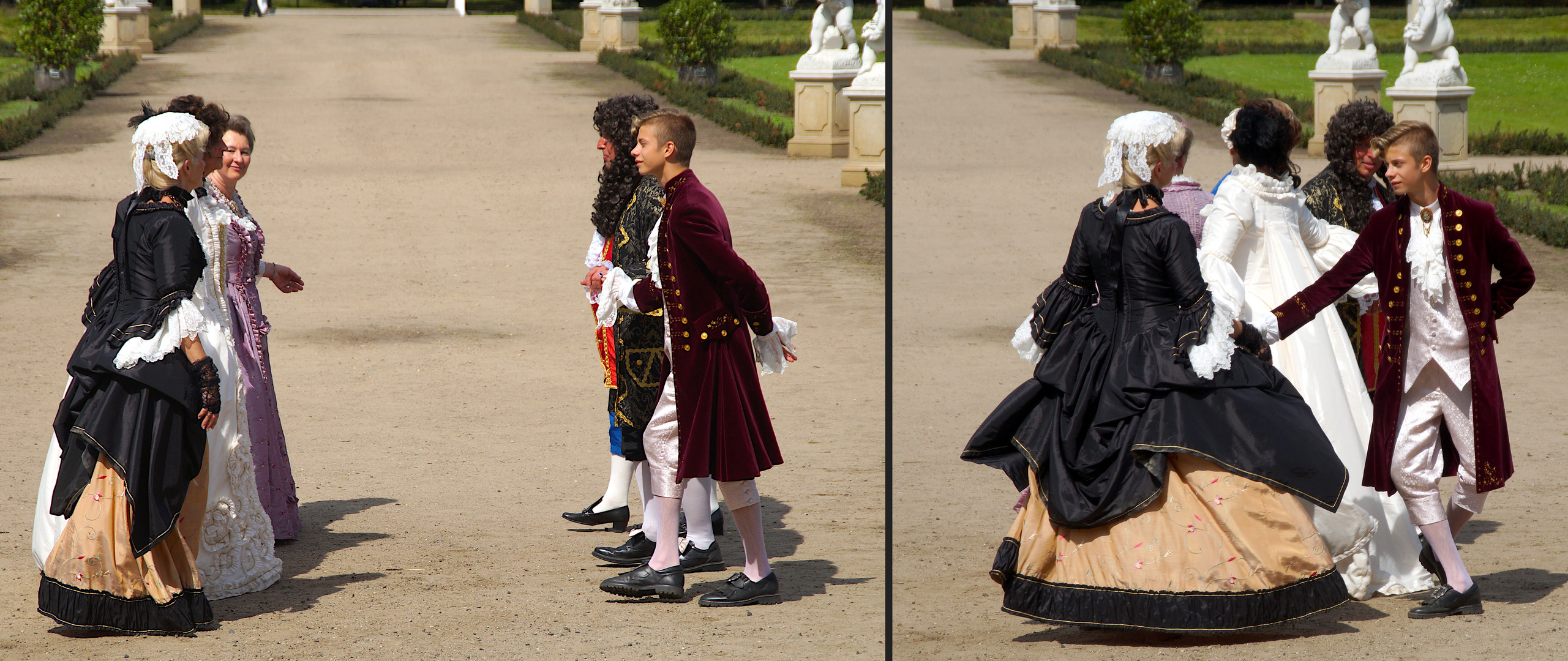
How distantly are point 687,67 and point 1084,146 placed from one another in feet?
25.6

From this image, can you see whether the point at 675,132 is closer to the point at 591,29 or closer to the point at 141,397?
the point at 141,397

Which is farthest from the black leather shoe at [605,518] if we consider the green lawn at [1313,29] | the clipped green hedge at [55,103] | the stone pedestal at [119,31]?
the stone pedestal at [119,31]

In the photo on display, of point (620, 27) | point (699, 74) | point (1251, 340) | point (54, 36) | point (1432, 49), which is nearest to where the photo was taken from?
point (1251, 340)

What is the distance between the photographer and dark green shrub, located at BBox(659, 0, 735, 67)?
75.4 ft

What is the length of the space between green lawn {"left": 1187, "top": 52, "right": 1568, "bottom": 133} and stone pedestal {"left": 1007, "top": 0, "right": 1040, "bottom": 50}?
309 cm

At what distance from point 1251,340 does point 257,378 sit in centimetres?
324

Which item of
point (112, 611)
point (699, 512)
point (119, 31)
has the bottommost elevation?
point (112, 611)

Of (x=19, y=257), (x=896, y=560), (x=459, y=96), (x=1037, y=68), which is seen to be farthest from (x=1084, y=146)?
(x=896, y=560)

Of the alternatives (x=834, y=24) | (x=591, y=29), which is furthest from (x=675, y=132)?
(x=591, y=29)

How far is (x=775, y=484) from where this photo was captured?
631cm

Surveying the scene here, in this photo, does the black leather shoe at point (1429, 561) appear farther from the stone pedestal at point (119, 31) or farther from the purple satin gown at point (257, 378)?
the stone pedestal at point (119, 31)

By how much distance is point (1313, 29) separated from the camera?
30.3 metres

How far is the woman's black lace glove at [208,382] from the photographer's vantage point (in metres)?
4.32

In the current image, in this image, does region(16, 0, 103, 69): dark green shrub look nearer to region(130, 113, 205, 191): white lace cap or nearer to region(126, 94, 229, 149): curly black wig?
region(126, 94, 229, 149): curly black wig
